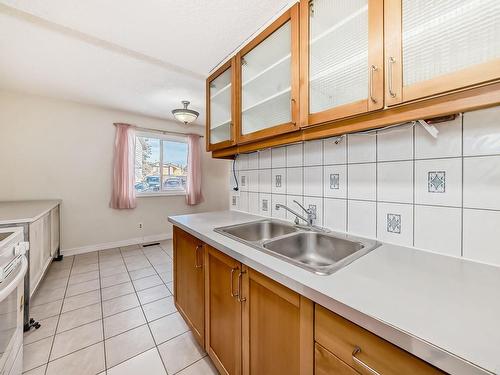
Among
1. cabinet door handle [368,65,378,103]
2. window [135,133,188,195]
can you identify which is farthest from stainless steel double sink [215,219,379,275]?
window [135,133,188,195]

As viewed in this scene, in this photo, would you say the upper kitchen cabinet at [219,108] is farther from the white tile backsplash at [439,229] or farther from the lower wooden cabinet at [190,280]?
the white tile backsplash at [439,229]

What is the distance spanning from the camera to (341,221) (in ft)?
4.02

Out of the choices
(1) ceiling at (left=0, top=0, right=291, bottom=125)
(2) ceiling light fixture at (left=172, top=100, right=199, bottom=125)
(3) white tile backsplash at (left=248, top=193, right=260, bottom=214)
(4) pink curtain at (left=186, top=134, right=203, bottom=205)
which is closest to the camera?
(1) ceiling at (left=0, top=0, right=291, bottom=125)

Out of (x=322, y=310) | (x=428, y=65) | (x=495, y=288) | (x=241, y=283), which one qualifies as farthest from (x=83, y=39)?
(x=495, y=288)

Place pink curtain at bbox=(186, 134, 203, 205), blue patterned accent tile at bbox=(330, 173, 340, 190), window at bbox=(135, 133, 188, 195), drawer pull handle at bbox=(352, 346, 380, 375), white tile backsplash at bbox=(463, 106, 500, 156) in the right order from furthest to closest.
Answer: pink curtain at bbox=(186, 134, 203, 205) → window at bbox=(135, 133, 188, 195) → blue patterned accent tile at bbox=(330, 173, 340, 190) → white tile backsplash at bbox=(463, 106, 500, 156) → drawer pull handle at bbox=(352, 346, 380, 375)

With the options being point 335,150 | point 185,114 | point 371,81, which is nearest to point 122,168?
point 185,114

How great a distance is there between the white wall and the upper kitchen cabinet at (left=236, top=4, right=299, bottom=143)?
285 cm

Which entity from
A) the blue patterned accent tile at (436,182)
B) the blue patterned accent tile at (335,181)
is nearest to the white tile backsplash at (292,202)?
the blue patterned accent tile at (335,181)

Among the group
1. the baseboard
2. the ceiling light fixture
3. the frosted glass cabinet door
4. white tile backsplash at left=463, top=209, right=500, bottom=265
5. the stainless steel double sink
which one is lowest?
the baseboard

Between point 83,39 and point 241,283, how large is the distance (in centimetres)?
222

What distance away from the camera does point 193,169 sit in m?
4.09

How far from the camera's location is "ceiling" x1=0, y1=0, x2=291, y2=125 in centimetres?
136

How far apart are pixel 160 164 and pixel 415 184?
388 cm

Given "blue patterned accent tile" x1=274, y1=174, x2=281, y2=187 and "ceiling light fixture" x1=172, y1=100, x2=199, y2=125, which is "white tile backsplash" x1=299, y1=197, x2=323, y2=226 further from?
"ceiling light fixture" x1=172, y1=100, x2=199, y2=125
